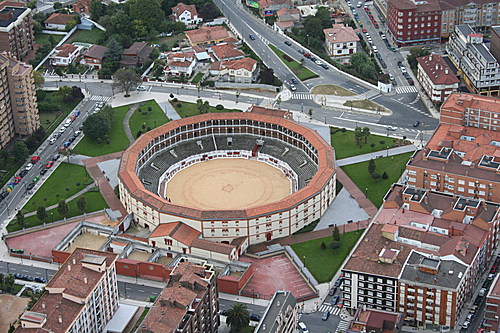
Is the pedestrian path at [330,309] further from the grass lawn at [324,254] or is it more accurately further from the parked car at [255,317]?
the parked car at [255,317]

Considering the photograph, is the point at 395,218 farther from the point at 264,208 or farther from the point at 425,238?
the point at 264,208

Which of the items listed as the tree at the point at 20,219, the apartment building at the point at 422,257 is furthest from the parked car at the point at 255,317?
the tree at the point at 20,219

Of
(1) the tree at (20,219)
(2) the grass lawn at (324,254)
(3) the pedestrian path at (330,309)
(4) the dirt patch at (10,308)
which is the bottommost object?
(1) the tree at (20,219)

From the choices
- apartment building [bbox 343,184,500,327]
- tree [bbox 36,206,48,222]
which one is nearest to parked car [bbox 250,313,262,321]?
apartment building [bbox 343,184,500,327]

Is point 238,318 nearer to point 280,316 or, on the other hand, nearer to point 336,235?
point 280,316

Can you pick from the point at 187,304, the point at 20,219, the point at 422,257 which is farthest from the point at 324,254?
the point at 20,219

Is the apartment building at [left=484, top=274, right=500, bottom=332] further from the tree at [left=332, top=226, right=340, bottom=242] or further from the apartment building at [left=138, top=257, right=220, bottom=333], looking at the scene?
the apartment building at [left=138, top=257, right=220, bottom=333]

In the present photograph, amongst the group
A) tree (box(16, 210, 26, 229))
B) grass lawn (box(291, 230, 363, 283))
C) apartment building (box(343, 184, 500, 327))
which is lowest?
tree (box(16, 210, 26, 229))
